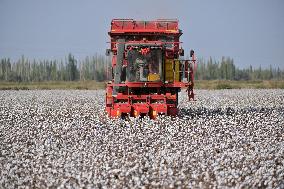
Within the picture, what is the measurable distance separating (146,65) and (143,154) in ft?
28.8

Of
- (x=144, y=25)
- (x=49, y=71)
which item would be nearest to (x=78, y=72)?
(x=49, y=71)

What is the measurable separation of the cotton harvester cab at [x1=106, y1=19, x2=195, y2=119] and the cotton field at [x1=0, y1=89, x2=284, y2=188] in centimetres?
152

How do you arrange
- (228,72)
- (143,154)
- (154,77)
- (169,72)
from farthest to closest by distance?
(228,72), (169,72), (154,77), (143,154)

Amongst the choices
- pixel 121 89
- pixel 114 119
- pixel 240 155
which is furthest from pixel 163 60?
pixel 240 155

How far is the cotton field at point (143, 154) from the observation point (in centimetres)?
878

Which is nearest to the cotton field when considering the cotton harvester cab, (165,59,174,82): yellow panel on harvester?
the cotton harvester cab

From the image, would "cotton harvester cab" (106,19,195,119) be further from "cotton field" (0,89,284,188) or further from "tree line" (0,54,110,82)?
"tree line" (0,54,110,82)

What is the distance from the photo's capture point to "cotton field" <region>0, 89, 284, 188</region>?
8.78 metres

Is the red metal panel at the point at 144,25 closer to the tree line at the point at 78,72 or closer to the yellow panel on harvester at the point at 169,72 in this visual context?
the yellow panel on harvester at the point at 169,72

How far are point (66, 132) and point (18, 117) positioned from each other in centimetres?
572

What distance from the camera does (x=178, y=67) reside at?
19422 mm

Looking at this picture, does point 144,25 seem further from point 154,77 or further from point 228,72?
point 228,72

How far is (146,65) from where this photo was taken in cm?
1955

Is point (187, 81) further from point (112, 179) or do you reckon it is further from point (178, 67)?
point (112, 179)
